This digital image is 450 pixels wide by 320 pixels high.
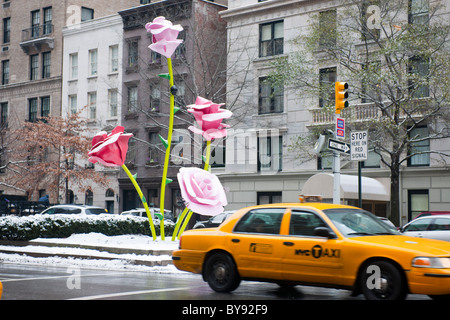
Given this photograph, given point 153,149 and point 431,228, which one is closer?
point 431,228

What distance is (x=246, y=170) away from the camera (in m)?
36.5

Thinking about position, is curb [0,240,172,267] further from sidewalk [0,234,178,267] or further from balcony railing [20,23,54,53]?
balcony railing [20,23,54,53]

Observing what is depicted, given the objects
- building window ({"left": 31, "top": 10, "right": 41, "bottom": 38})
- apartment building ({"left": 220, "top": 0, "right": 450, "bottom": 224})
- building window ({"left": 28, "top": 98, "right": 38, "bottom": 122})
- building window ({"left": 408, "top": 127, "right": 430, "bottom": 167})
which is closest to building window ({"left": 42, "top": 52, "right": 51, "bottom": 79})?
building window ({"left": 31, "top": 10, "right": 41, "bottom": 38})

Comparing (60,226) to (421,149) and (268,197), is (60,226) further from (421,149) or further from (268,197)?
(421,149)

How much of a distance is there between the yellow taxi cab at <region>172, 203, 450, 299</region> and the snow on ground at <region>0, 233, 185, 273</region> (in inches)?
167

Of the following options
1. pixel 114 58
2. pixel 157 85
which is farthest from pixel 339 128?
pixel 114 58

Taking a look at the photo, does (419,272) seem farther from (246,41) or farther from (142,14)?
(142,14)

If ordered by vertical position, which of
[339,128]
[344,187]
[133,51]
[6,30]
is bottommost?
[344,187]

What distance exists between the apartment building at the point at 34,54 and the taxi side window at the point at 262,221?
1477 inches

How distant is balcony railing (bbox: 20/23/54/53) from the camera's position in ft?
160

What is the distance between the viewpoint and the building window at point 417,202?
30281mm

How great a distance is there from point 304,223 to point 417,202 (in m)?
22.1

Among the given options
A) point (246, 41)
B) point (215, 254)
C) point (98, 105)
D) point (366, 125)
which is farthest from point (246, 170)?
point (215, 254)

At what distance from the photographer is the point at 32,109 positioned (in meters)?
50.4
